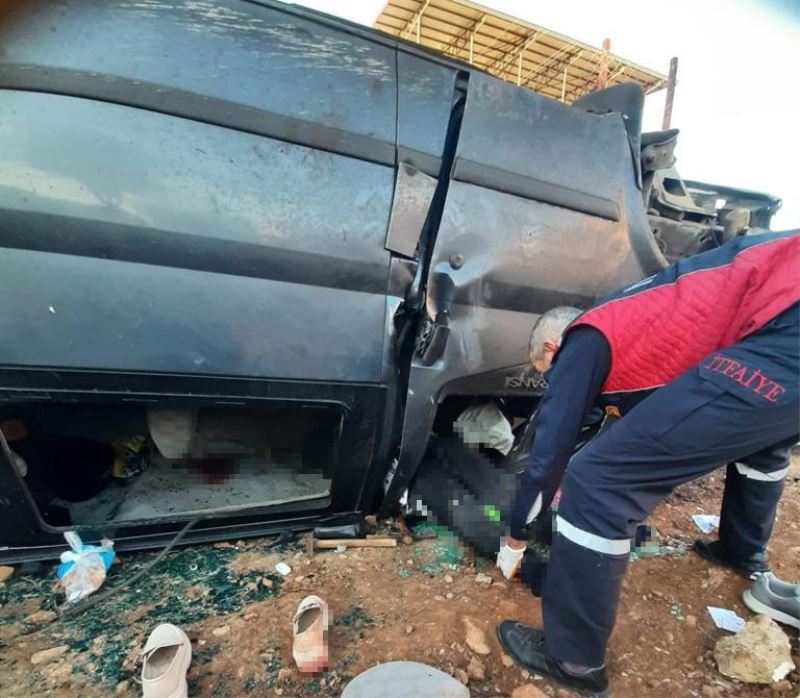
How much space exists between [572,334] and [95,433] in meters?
1.68

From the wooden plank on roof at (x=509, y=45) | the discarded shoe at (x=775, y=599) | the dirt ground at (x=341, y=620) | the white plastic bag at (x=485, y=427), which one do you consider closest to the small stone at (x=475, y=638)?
the dirt ground at (x=341, y=620)

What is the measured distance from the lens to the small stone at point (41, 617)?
4.31 ft

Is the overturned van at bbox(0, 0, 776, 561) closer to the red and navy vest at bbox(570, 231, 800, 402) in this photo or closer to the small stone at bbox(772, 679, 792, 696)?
the red and navy vest at bbox(570, 231, 800, 402)

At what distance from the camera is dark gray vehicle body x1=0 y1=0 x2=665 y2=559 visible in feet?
3.95

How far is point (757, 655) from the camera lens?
122 centimetres

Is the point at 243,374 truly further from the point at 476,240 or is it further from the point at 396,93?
the point at 396,93

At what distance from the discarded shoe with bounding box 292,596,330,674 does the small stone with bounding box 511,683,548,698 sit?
49 centimetres

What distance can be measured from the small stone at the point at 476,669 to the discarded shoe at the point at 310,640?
1.25 feet

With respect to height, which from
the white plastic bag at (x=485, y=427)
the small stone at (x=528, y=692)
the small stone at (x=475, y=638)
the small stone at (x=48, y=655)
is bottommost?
the small stone at (x=48, y=655)

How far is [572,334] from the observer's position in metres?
1.30

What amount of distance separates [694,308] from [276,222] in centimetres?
115

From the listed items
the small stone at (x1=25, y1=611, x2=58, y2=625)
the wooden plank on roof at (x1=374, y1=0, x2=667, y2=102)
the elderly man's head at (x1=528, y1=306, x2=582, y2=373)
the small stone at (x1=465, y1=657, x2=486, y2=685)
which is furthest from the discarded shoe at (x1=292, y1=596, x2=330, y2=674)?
the wooden plank on roof at (x1=374, y1=0, x2=667, y2=102)

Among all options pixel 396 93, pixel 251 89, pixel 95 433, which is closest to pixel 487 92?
pixel 396 93

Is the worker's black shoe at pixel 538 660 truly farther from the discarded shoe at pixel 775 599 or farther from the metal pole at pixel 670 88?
the metal pole at pixel 670 88
